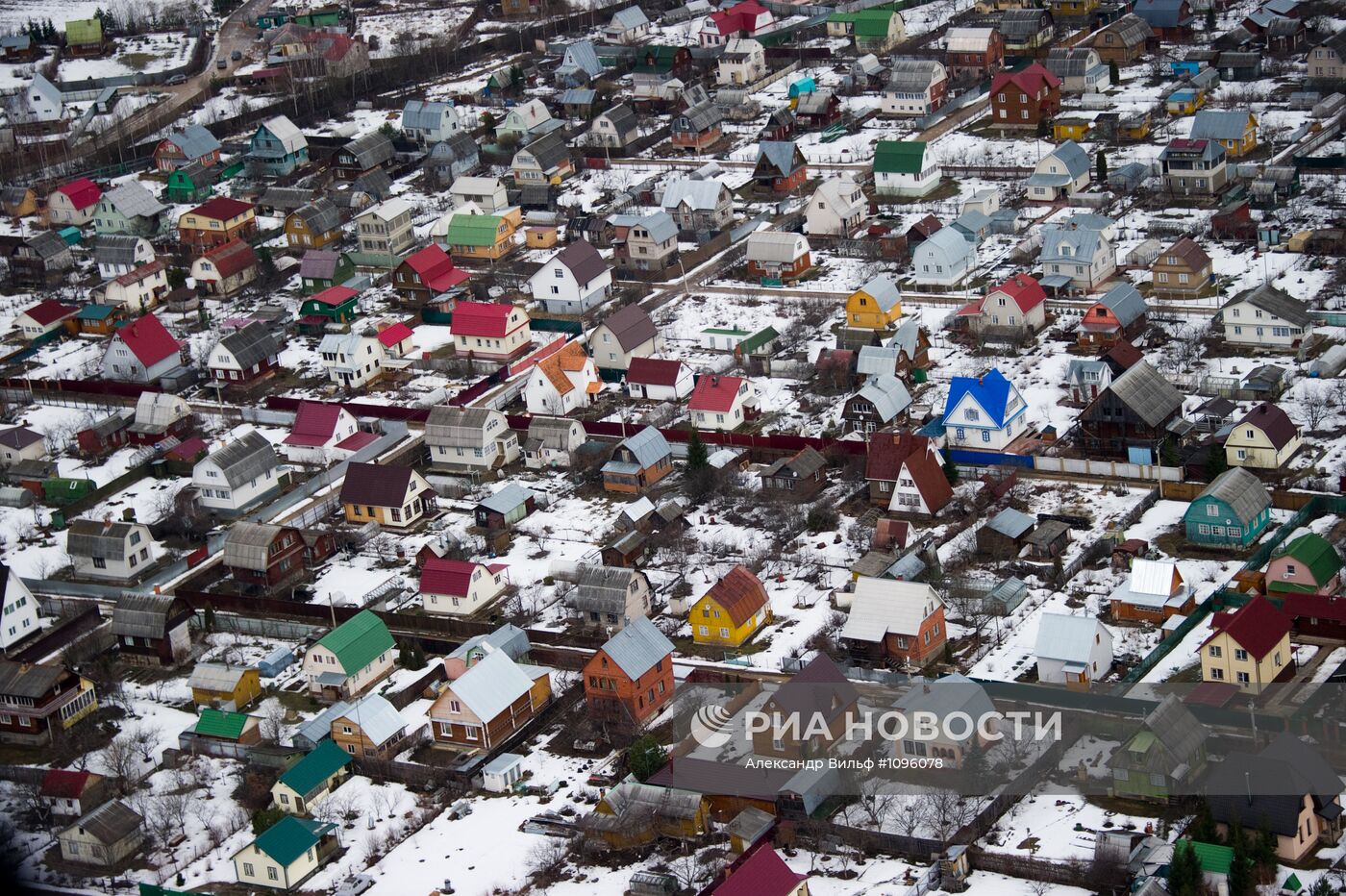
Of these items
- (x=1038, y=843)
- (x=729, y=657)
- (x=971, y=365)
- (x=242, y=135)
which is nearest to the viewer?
(x=1038, y=843)

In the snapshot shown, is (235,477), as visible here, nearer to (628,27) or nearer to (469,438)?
(469,438)

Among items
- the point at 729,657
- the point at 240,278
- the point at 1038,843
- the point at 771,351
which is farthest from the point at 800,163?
the point at 1038,843

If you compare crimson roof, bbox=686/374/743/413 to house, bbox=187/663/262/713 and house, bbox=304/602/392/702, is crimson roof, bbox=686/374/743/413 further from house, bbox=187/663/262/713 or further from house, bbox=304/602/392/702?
house, bbox=187/663/262/713

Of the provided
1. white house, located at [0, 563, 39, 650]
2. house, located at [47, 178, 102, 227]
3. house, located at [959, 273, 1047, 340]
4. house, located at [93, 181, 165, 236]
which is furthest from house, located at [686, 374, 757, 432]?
house, located at [47, 178, 102, 227]

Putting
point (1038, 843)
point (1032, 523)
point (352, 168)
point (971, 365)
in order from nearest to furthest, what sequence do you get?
point (1038, 843), point (1032, 523), point (971, 365), point (352, 168)

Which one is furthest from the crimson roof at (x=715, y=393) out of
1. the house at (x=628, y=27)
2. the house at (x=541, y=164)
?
the house at (x=628, y=27)

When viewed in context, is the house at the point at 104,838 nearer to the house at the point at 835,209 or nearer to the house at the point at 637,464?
the house at the point at 637,464

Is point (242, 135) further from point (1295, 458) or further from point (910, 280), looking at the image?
point (1295, 458)

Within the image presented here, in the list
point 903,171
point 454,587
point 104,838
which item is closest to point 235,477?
point 454,587
